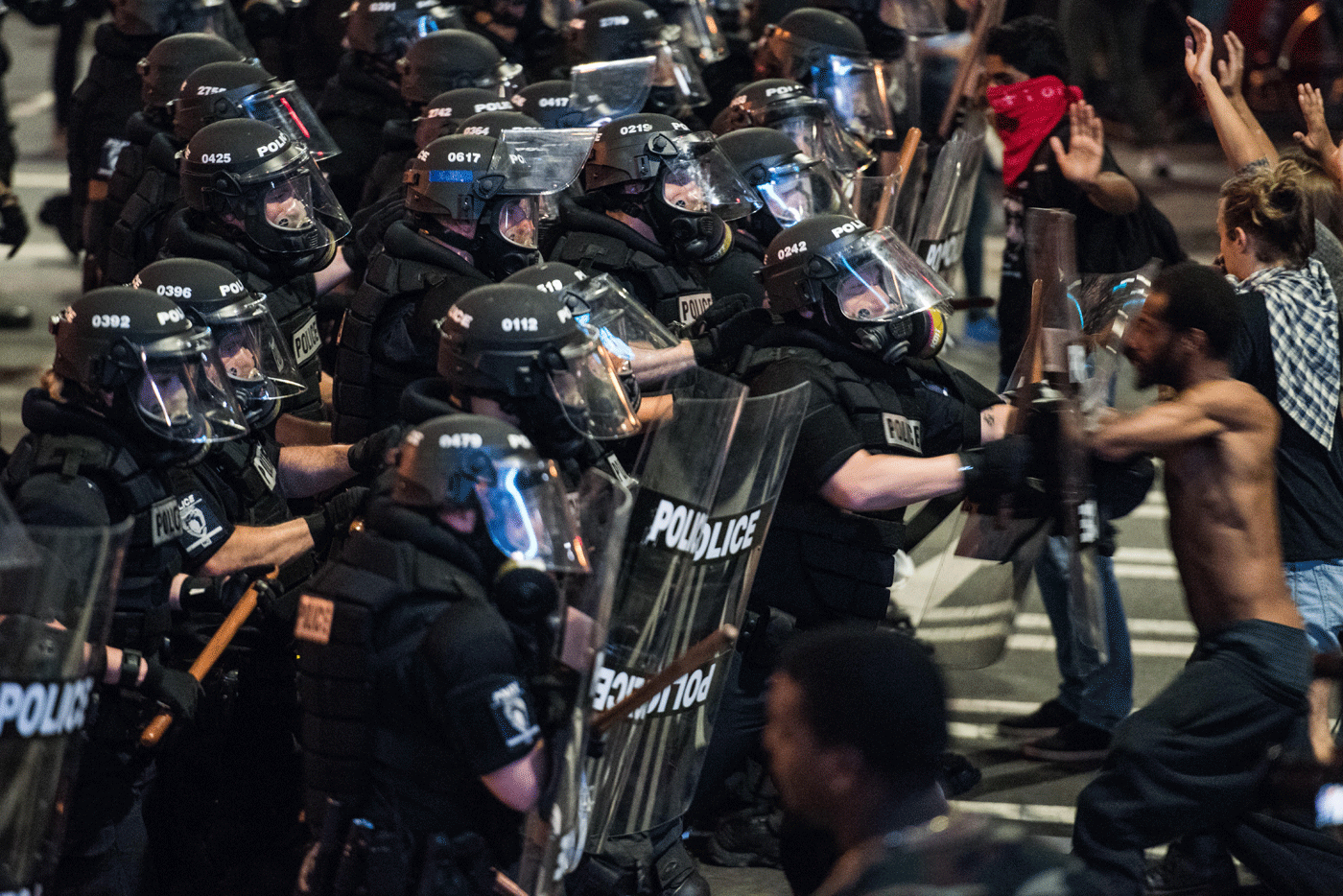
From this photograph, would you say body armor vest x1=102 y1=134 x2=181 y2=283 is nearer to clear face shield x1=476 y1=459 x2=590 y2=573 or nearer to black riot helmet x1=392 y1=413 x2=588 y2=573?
black riot helmet x1=392 y1=413 x2=588 y2=573

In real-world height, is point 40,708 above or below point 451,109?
above

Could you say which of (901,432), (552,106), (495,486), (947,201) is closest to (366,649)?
(495,486)

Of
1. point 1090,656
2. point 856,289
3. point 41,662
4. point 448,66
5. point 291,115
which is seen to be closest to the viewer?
point 41,662

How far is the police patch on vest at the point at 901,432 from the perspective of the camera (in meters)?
4.73

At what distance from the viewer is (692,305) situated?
5.93m

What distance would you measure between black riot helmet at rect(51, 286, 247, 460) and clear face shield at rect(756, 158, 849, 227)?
Result: 2.74 metres

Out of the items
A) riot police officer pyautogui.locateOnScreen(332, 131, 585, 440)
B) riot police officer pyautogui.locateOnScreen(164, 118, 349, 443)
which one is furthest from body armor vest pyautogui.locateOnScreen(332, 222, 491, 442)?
riot police officer pyautogui.locateOnScreen(164, 118, 349, 443)

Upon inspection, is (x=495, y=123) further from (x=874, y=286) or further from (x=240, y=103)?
(x=874, y=286)

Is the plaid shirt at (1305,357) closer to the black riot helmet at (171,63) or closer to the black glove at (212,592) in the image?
the black glove at (212,592)

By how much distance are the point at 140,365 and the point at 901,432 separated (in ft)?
6.95

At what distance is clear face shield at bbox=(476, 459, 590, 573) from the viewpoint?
3.41 metres

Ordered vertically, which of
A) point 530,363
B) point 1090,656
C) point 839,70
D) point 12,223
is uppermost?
point 530,363

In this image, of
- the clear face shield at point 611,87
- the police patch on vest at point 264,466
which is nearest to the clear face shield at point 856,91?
the clear face shield at point 611,87

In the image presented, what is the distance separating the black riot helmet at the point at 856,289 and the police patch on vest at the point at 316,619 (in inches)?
78.8
